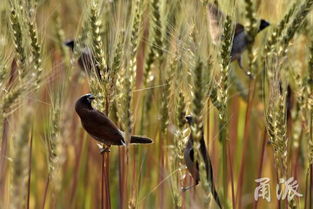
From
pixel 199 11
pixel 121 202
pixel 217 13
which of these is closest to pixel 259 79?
pixel 217 13

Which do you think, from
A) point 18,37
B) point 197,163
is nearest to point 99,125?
point 197,163

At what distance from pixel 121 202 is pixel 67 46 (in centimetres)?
63

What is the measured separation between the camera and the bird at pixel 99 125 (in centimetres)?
112

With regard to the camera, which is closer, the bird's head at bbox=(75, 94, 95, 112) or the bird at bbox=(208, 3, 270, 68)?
the bird's head at bbox=(75, 94, 95, 112)

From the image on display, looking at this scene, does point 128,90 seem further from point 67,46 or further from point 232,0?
point 67,46

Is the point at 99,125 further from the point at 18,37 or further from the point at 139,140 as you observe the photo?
the point at 18,37

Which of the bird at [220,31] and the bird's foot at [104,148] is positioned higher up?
the bird at [220,31]

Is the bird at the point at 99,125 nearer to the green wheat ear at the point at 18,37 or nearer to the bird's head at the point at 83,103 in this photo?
the bird's head at the point at 83,103

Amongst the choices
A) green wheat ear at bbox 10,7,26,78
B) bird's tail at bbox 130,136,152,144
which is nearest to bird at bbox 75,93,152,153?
bird's tail at bbox 130,136,152,144

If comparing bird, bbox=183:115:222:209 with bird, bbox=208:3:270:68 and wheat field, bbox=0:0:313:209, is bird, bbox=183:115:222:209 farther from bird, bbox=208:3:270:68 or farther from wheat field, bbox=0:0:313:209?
bird, bbox=208:3:270:68

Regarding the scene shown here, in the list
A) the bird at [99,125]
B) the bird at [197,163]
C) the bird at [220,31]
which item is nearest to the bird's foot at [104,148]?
the bird at [99,125]

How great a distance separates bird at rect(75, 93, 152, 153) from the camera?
112 centimetres

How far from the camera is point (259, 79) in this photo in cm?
180

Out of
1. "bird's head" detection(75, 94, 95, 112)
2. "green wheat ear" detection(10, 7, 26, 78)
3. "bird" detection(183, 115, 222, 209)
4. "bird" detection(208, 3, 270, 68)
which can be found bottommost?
"bird" detection(183, 115, 222, 209)
